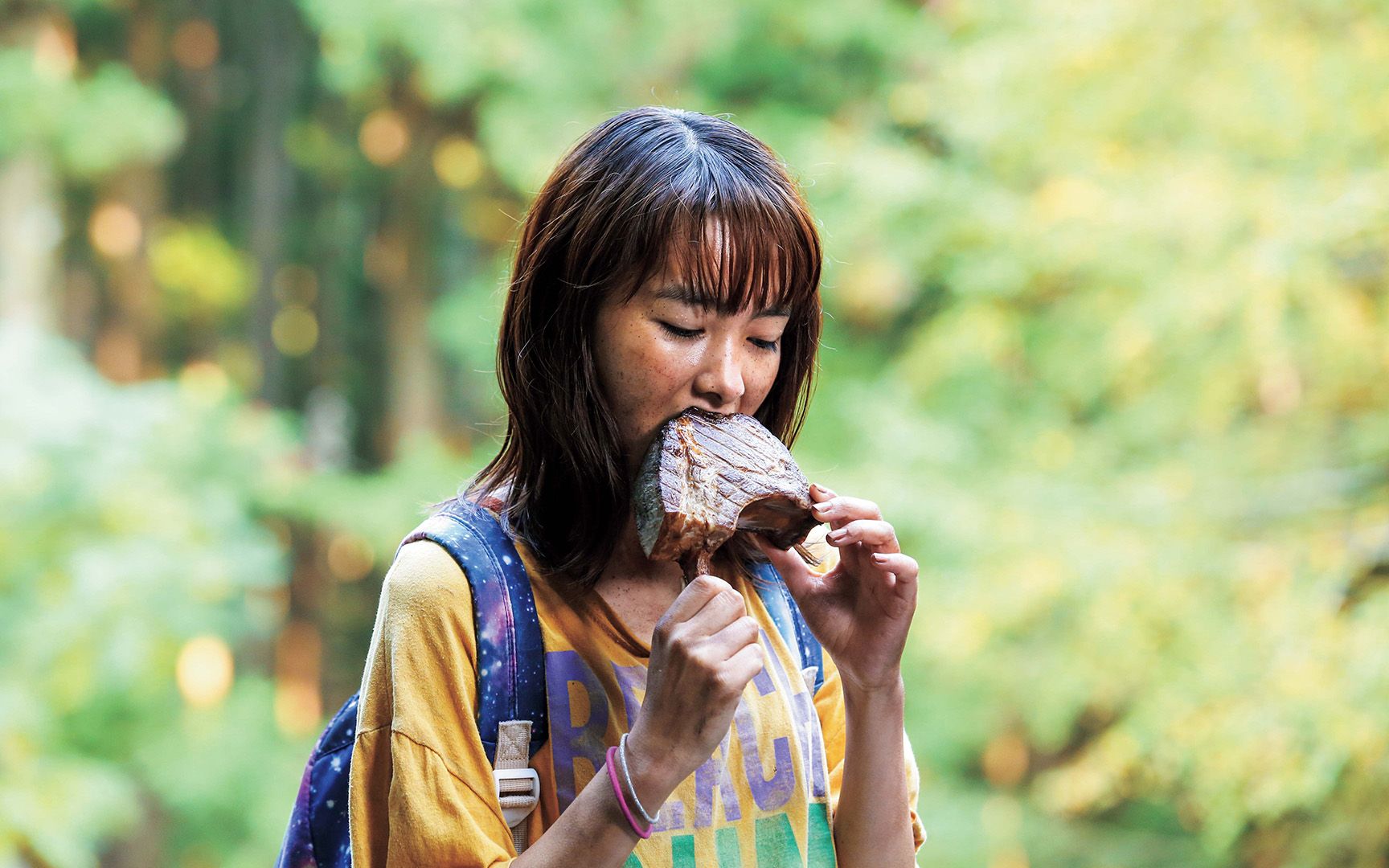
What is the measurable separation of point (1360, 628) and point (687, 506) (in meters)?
3.33

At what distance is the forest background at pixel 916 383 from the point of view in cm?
420

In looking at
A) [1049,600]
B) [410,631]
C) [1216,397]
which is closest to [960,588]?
[1049,600]

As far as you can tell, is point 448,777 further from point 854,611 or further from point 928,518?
point 928,518

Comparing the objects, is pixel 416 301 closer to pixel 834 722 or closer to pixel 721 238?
pixel 834 722

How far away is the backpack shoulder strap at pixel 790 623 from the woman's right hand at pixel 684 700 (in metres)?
0.31

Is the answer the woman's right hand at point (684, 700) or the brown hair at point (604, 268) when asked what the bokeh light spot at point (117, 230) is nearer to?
the brown hair at point (604, 268)

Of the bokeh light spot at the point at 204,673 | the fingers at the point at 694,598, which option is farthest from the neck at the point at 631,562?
the bokeh light spot at the point at 204,673

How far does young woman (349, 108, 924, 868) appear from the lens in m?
1.17

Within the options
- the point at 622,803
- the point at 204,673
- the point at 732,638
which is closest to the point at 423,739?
the point at 622,803

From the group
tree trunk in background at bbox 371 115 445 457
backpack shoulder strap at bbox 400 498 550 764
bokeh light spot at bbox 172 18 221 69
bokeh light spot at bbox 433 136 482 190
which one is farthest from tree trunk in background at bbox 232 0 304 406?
backpack shoulder strap at bbox 400 498 550 764

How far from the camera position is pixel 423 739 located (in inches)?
46.4

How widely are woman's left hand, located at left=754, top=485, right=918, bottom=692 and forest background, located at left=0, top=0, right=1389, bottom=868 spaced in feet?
4.07

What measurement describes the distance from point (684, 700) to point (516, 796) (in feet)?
0.70

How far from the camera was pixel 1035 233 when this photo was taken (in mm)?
4824
